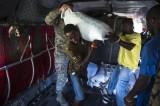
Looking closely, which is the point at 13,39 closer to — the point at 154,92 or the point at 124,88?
the point at 124,88

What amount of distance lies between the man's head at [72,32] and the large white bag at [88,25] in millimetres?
55

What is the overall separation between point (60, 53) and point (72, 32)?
0.64 meters

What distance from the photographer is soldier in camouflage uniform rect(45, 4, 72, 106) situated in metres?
4.50

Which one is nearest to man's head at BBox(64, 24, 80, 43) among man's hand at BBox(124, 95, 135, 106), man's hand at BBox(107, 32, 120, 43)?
man's hand at BBox(107, 32, 120, 43)

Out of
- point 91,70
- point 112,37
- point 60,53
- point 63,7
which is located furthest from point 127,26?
point 91,70

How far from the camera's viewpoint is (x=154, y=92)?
2.57 meters

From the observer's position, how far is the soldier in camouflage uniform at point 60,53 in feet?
14.8

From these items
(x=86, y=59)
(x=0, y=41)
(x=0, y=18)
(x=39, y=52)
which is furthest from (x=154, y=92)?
(x=39, y=52)

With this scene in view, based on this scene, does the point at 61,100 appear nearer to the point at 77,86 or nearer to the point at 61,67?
the point at 77,86

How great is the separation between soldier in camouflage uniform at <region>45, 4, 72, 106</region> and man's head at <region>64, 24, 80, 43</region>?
199 millimetres

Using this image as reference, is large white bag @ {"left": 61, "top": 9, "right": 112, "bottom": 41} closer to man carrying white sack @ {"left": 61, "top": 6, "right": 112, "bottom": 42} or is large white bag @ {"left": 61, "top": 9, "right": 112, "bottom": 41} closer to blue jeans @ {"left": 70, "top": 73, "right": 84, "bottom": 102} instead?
man carrying white sack @ {"left": 61, "top": 6, "right": 112, "bottom": 42}

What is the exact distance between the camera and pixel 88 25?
397 cm

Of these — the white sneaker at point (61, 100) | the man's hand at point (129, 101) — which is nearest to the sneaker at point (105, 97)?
the white sneaker at point (61, 100)

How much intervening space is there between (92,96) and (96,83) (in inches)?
9.5
